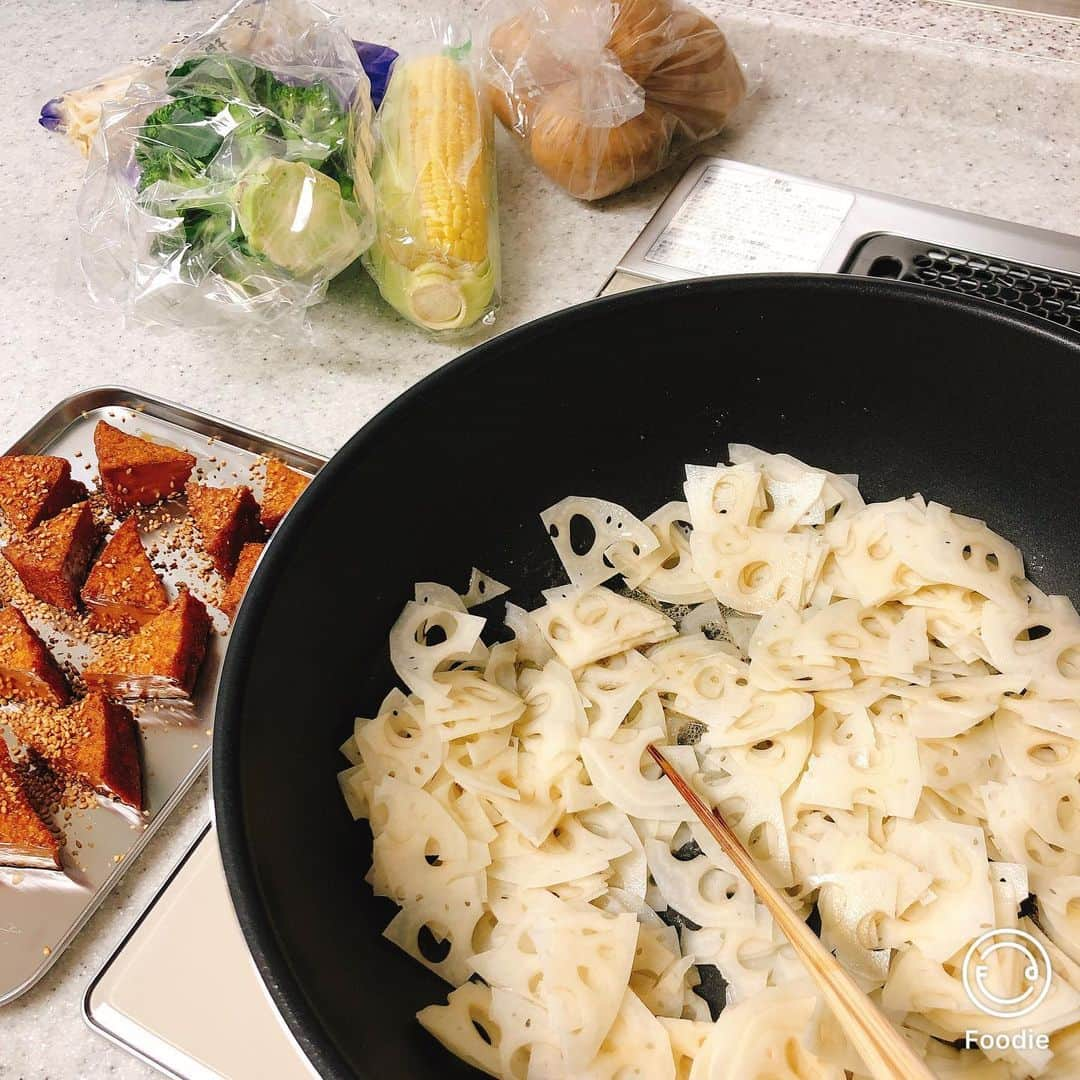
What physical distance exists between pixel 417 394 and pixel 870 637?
40cm

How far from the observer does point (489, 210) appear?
Result: 1.03 m

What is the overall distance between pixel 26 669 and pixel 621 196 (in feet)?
2.69

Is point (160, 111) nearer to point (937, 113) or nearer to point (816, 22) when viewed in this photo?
point (816, 22)

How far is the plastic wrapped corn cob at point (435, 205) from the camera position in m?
0.98

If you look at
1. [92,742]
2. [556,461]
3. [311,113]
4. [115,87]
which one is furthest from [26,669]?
[115,87]

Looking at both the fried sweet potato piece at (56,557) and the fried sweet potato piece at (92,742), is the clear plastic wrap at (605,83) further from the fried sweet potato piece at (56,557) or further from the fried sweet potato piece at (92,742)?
the fried sweet potato piece at (92,742)

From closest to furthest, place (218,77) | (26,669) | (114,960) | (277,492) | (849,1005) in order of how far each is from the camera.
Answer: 1. (849,1005)
2. (114,960)
3. (26,669)
4. (277,492)
5. (218,77)

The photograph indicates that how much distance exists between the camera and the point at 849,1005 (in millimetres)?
515

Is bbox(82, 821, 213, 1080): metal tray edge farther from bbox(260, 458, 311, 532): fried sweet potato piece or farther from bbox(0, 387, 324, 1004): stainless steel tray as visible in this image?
bbox(260, 458, 311, 532): fried sweet potato piece

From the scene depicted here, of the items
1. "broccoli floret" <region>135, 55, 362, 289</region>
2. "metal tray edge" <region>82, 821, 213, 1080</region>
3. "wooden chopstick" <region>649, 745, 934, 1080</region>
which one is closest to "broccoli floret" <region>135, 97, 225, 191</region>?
"broccoli floret" <region>135, 55, 362, 289</region>

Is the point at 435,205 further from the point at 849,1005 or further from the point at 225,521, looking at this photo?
the point at 849,1005

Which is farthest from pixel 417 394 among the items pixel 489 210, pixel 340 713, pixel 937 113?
pixel 937 113

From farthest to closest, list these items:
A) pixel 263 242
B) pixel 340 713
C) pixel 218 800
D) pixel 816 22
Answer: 1. pixel 816 22
2. pixel 263 242
3. pixel 340 713
4. pixel 218 800

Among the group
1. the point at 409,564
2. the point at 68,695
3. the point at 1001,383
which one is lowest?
the point at 68,695
